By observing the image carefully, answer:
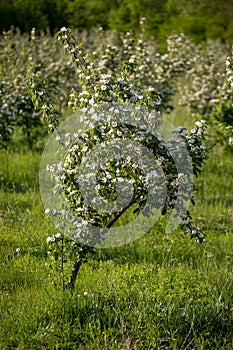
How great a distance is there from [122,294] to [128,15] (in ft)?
57.5

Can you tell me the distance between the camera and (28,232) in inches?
219

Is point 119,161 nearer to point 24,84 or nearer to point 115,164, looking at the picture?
point 115,164

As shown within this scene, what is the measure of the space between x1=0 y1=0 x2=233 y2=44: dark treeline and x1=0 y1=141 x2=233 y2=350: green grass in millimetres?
13372

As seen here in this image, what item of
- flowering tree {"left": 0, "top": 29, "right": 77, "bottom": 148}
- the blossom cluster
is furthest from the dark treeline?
the blossom cluster

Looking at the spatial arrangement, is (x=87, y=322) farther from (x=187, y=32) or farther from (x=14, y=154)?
(x=187, y=32)

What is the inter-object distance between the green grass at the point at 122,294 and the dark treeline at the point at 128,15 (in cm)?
1337

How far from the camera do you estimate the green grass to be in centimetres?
371

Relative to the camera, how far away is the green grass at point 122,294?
3705mm

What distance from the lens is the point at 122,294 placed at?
4.25 metres

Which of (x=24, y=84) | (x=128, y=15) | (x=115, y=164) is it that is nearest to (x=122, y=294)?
(x=115, y=164)

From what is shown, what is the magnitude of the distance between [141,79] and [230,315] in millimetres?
5407

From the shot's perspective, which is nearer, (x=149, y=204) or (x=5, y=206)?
(x=149, y=204)

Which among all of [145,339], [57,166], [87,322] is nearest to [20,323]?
[87,322]

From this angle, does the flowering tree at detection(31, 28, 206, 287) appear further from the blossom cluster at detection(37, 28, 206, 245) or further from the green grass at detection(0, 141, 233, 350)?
the green grass at detection(0, 141, 233, 350)
